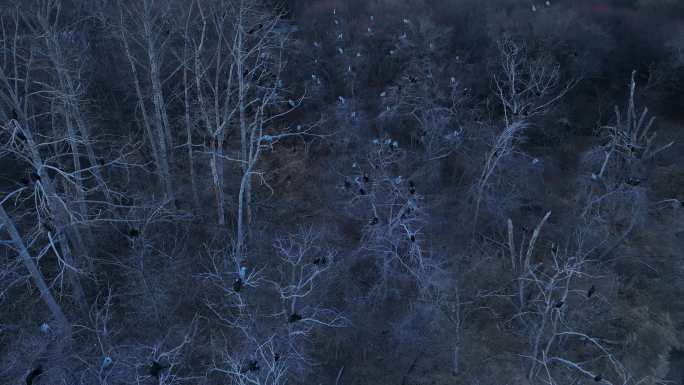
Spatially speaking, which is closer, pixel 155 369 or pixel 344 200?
pixel 155 369

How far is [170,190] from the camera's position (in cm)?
1308

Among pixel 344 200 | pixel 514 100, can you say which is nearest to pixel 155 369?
pixel 344 200

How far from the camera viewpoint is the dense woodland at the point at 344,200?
33.0 feet

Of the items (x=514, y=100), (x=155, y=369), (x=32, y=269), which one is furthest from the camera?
(x=514, y=100)

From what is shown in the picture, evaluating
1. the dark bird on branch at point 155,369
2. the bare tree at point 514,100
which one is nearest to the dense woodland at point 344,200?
the dark bird on branch at point 155,369

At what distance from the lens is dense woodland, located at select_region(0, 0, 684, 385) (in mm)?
10070

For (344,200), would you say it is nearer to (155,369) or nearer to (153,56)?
(153,56)

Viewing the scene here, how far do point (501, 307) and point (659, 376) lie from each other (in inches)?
146

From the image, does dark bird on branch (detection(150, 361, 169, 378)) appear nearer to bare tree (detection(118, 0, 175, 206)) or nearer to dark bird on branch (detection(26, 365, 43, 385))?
dark bird on branch (detection(26, 365, 43, 385))

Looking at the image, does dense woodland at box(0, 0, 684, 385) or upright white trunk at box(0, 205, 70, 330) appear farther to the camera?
dense woodland at box(0, 0, 684, 385)

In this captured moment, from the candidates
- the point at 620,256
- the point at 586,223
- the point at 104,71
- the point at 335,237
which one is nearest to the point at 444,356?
the point at 335,237

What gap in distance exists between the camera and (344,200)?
14438 millimetres

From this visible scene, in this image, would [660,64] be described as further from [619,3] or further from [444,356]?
[444,356]

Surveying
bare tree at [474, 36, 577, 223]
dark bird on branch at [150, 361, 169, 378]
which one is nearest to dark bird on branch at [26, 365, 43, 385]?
dark bird on branch at [150, 361, 169, 378]
